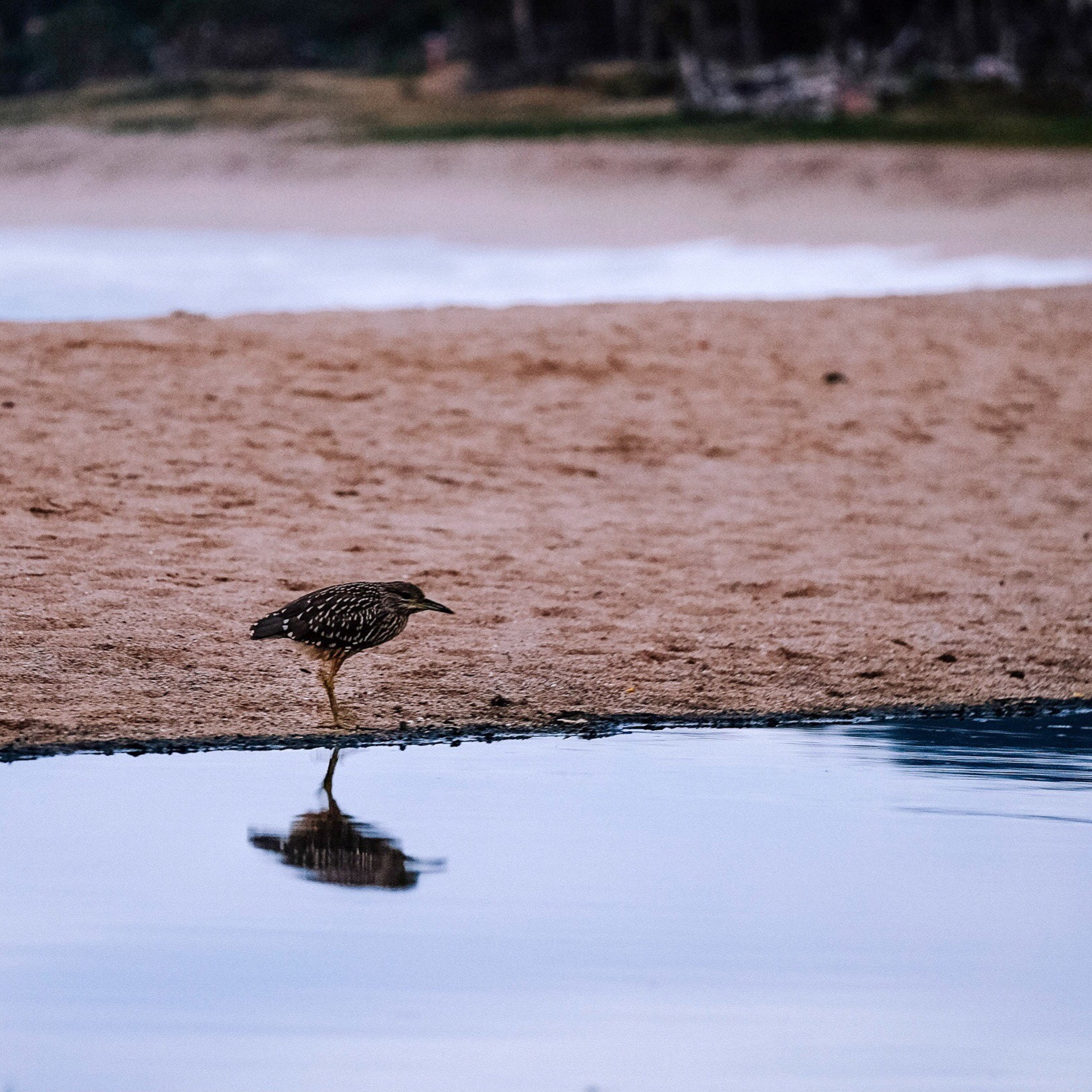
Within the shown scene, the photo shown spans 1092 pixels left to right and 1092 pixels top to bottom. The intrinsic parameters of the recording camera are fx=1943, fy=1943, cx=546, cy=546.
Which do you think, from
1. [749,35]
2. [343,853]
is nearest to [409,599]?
Answer: [343,853]

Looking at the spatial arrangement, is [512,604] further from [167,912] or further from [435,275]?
[435,275]

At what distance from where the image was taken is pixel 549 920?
17.2ft

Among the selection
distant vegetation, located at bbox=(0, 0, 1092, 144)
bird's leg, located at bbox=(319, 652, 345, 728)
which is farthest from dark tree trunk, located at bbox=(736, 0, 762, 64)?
bird's leg, located at bbox=(319, 652, 345, 728)

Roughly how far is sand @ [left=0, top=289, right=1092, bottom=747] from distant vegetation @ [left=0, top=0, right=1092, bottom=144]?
8.59 meters

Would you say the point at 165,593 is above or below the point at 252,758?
above

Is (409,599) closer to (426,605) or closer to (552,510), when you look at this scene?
(426,605)

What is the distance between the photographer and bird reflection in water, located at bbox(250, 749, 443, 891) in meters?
5.61

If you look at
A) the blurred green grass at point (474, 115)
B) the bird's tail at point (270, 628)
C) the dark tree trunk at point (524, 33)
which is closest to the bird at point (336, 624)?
the bird's tail at point (270, 628)

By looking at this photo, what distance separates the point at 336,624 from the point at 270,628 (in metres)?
0.27

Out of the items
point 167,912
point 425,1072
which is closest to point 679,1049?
point 425,1072

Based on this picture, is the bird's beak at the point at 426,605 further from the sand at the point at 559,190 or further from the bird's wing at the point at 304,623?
the sand at the point at 559,190

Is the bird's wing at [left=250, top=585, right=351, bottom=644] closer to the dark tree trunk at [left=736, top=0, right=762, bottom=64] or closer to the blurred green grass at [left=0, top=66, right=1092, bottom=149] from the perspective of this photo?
the blurred green grass at [left=0, top=66, right=1092, bottom=149]

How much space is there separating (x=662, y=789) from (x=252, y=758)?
5.03 ft

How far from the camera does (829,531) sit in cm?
1121
